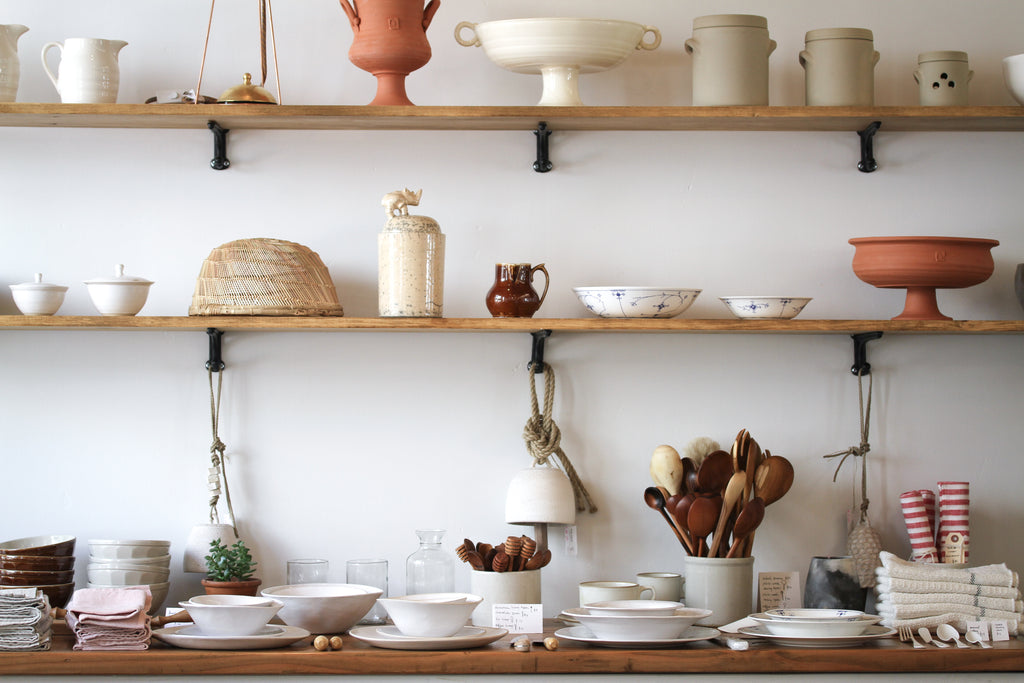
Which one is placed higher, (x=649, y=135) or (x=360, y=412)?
(x=649, y=135)

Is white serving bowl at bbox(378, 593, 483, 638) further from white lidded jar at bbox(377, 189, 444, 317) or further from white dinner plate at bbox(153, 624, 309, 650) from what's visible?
white lidded jar at bbox(377, 189, 444, 317)

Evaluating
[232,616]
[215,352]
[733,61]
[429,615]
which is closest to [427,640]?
[429,615]

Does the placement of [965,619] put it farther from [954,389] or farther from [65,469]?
[65,469]

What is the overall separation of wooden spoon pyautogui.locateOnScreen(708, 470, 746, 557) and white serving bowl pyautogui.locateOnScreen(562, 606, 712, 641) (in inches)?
8.3

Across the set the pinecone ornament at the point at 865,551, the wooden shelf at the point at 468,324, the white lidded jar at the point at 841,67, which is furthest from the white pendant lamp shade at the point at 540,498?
the white lidded jar at the point at 841,67

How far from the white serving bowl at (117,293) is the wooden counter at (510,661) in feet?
1.98

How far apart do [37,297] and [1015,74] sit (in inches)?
73.7

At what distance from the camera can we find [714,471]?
1980mm

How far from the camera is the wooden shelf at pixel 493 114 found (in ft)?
6.39

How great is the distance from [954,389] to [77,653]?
1701mm

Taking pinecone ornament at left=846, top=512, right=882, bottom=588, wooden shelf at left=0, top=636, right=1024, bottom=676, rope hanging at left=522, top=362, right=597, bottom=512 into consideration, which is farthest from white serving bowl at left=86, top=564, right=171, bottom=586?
pinecone ornament at left=846, top=512, right=882, bottom=588

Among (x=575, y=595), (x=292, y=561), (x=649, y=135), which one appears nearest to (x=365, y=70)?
(x=649, y=135)

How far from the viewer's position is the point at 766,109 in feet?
6.44

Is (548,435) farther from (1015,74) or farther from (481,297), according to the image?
(1015,74)
